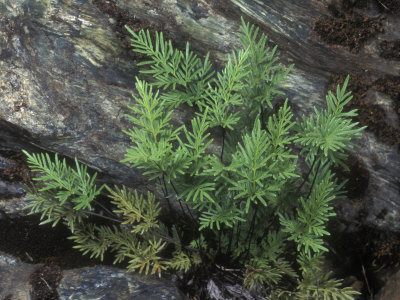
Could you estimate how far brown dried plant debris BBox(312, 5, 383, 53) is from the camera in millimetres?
3156

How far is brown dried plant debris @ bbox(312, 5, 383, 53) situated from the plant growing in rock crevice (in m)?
0.49

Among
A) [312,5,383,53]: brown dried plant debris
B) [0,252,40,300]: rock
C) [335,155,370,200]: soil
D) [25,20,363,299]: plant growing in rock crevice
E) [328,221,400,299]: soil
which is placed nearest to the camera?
[25,20,363,299]: plant growing in rock crevice

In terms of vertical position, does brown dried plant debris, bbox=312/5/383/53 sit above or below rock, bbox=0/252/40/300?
above

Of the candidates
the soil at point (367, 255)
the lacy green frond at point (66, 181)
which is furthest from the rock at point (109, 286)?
the soil at point (367, 255)

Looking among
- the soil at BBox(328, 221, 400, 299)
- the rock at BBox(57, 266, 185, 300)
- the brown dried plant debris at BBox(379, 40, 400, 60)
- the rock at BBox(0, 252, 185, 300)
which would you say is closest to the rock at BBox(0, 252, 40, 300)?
the rock at BBox(0, 252, 185, 300)

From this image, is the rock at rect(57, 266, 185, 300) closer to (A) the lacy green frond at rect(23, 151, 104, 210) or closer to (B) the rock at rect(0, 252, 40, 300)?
(B) the rock at rect(0, 252, 40, 300)

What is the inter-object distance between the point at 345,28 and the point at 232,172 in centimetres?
149

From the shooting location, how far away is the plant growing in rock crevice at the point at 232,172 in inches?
96.9

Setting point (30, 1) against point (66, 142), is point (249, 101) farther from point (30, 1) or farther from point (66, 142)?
point (30, 1)

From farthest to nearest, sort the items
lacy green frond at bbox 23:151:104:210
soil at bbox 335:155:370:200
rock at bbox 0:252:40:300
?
soil at bbox 335:155:370:200 → rock at bbox 0:252:40:300 → lacy green frond at bbox 23:151:104:210

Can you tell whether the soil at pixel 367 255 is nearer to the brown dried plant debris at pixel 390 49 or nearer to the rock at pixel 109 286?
the brown dried plant debris at pixel 390 49

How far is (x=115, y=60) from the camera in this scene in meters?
3.12

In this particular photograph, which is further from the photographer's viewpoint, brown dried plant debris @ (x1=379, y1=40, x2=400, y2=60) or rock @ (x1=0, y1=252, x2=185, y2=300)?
brown dried plant debris @ (x1=379, y1=40, x2=400, y2=60)

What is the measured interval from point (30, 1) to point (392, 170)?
123 inches
